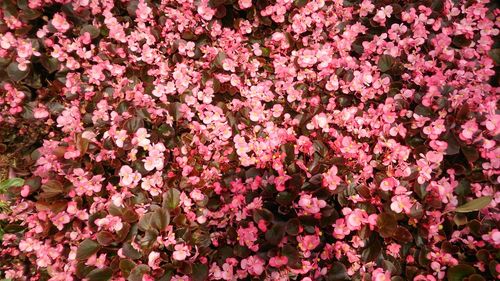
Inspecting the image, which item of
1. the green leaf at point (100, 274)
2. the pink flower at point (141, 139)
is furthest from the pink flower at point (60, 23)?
the green leaf at point (100, 274)

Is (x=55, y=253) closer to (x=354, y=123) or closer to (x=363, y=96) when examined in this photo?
(x=354, y=123)

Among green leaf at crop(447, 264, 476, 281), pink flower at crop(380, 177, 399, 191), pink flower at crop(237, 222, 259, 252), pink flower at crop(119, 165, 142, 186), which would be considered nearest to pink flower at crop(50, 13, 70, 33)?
pink flower at crop(119, 165, 142, 186)

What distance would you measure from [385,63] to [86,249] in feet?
7.17

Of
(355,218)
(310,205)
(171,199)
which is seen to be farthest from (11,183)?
(355,218)

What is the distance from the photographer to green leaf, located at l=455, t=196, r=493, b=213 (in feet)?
6.16

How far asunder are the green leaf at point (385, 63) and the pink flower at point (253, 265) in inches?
A: 59.3

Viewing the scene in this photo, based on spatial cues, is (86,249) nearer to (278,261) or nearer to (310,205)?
(278,261)

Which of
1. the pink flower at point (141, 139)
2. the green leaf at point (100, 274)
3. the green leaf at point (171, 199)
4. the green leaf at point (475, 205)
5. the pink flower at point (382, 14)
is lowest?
the green leaf at point (100, 274)

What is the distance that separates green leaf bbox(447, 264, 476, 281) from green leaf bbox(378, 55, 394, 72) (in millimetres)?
1292

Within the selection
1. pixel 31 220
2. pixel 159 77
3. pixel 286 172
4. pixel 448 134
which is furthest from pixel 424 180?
pixel 31 220

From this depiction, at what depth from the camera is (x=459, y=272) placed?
1.81 meters

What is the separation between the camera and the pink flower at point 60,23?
7.94 ft

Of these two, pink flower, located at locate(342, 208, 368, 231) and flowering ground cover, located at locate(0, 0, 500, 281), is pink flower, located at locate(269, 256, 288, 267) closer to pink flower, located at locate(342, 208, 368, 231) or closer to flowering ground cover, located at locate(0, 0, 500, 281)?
flowering ground cover, located at locate(0, 0, 500, 281)

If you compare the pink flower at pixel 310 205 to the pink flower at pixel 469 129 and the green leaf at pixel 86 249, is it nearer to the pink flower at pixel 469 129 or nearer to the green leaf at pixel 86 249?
the pink flower at pixel 469 129
